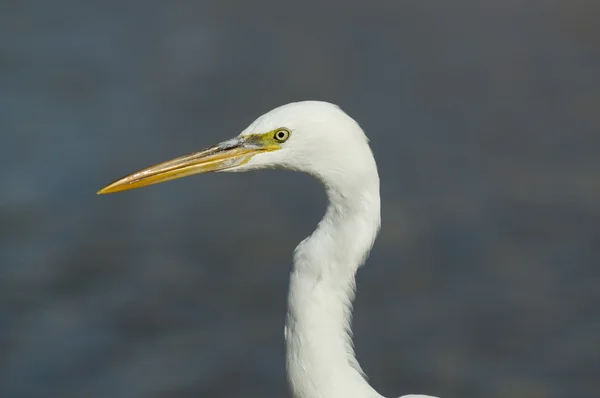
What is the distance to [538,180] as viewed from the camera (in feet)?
20.9

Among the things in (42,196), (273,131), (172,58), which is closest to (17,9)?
(172,58)

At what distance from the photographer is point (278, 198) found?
245 inches

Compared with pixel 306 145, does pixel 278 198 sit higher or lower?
higher

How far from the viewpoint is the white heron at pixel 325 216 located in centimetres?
329

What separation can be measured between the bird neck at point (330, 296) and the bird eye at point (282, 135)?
21 cm

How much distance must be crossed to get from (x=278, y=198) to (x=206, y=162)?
106 inches

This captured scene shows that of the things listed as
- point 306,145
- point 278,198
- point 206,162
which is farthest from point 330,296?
point 278,198

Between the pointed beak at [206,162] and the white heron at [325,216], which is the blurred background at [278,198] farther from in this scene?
the pointed beak at [206,162]

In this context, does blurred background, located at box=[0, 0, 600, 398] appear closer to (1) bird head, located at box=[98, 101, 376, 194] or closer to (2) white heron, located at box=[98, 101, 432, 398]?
(2) white heron, located at box=[98, 101, 432, 398]

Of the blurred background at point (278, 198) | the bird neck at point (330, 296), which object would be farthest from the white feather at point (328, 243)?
the blurred background at point (278, 198)

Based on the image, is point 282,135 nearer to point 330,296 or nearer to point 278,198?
point 330,296

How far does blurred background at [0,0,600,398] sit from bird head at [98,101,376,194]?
84.8 inches

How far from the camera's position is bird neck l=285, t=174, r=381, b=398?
132 inches

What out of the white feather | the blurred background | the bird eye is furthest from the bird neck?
the blurred background
